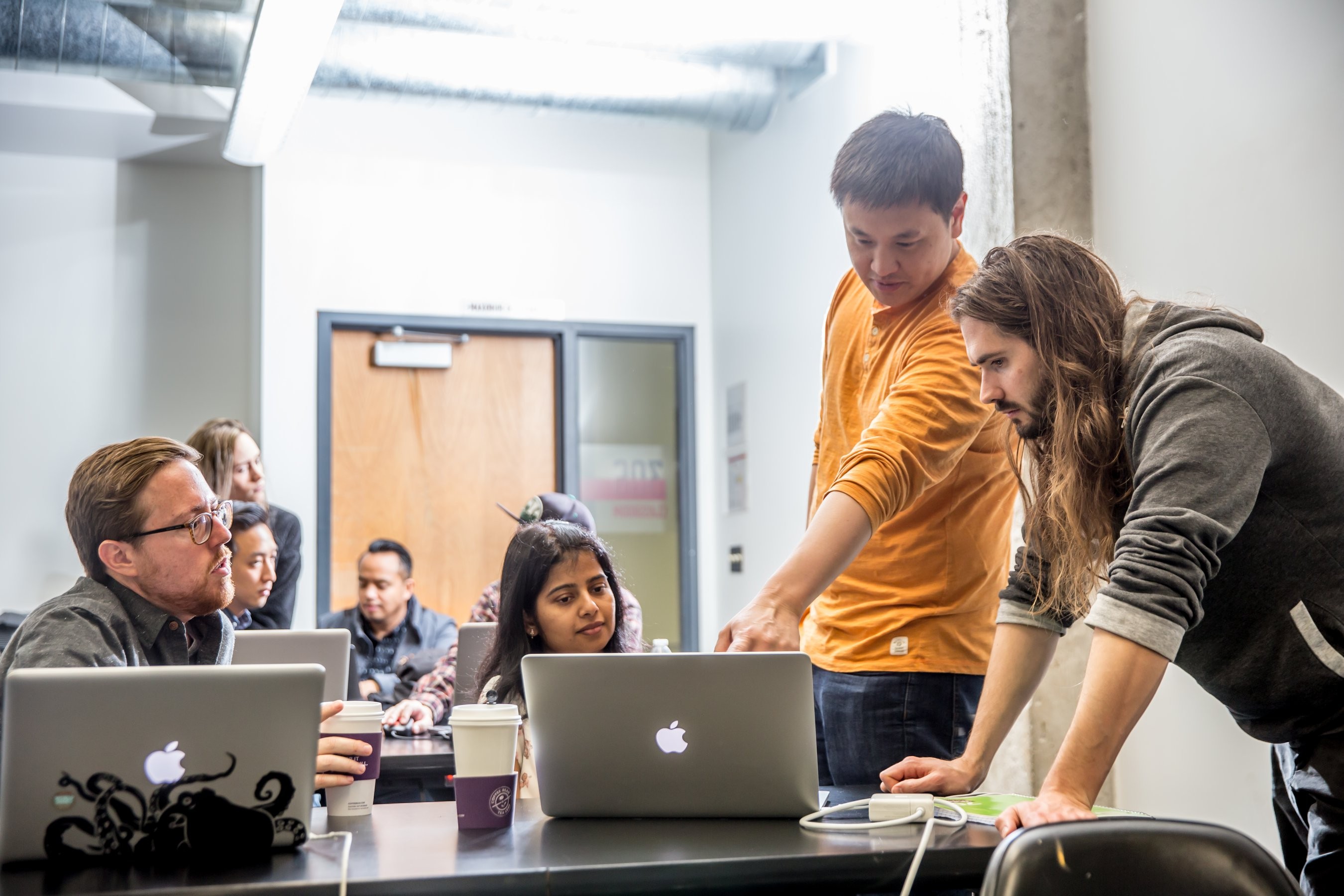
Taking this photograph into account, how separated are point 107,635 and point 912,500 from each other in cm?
116

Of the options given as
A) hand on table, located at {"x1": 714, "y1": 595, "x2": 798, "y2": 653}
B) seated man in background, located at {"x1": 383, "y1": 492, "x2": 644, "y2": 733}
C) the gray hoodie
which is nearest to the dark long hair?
seated man in background, located at {"x1": 383, "y1": 492, "x2": 644, "y2": 733}

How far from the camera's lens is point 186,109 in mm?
5059

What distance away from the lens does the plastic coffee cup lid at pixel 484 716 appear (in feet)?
4.45

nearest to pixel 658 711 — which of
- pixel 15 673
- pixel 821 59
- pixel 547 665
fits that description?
pixel 547 665

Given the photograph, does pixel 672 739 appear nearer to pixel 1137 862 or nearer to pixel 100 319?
pixel 1137 862

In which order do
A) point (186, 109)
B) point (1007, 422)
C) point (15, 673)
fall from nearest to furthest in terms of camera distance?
point (15, 673) → point (1007, 422) → point (186, 109)

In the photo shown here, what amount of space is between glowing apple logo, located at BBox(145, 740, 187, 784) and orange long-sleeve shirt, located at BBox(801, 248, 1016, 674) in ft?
3.08

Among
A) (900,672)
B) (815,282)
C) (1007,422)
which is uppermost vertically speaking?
(815,282)

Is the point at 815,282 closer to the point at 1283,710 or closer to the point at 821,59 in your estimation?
the point at 821,59

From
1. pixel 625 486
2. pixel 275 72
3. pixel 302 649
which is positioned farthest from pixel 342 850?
pixel 625 486

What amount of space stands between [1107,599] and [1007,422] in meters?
0.61

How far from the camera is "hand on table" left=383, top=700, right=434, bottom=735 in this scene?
2.90 meters

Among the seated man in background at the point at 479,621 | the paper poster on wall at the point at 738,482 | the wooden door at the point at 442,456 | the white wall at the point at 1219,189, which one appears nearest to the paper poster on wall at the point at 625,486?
the wooden door at the point at 442,456

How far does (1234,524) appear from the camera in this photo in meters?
1.22
